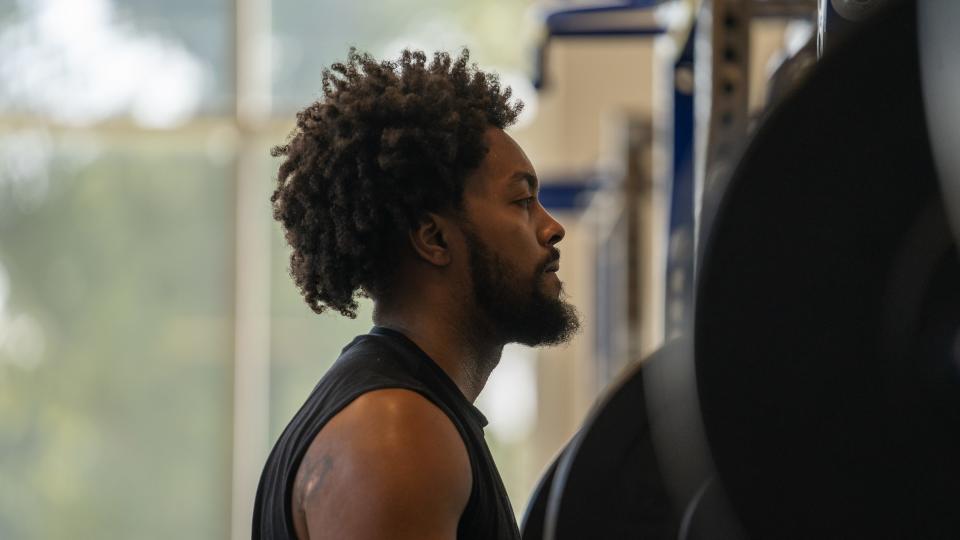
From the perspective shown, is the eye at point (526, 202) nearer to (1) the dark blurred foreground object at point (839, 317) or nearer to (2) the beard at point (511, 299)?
(2) the beard at point (511, 299)

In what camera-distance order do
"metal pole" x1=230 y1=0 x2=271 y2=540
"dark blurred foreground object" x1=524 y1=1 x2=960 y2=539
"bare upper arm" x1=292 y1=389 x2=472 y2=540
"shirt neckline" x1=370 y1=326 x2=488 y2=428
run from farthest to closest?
"metal pole" x1=230 y1=0 x2=271 y2=540 → "shirt neckline" x1=370 y1=326 x2=488 y2=428 → "bare upper arm" x1=292 y1=389 x2=472 y2=540 → "dark blurred foreground object" x1=524 y1=1 x2=960 y2=539

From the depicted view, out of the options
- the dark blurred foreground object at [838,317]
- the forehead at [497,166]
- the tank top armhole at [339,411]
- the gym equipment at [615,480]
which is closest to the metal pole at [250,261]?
the gym equipment at [615,480]

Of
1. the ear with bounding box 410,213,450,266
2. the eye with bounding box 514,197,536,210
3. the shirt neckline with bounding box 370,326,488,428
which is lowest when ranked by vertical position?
the shirt neckline with bounding box 370,326,488,428

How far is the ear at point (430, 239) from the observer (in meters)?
1.49

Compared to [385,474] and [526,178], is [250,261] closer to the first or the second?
[526,178]

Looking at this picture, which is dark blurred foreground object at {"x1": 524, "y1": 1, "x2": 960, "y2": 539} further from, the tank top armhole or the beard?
the beard

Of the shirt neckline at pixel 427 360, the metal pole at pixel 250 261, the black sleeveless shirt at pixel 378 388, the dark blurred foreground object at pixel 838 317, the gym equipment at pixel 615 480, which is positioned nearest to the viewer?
the dark blurred foreground object at pixel 838 317

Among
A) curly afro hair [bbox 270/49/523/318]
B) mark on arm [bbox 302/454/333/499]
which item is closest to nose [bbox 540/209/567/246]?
curly afro hair [bbox 270/49/523/318]

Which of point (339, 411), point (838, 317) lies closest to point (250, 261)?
point (339, 411)

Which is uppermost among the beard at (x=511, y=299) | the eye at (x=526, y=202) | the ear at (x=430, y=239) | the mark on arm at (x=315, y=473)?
the eye at (x=526, y=202)

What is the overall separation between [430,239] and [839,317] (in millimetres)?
754

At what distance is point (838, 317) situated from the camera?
0.78 m

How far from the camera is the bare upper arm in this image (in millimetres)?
1192

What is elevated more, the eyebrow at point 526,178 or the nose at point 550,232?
the eyebrow at point 526,178
